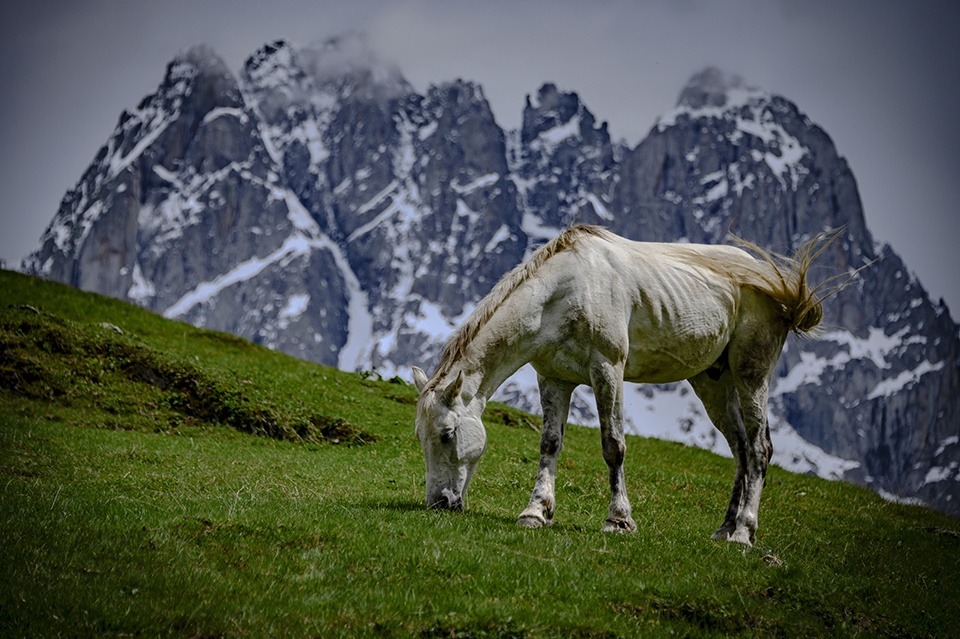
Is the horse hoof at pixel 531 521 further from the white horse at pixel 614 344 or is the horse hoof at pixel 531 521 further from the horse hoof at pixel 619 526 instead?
the horse hoof at pixel 619 526

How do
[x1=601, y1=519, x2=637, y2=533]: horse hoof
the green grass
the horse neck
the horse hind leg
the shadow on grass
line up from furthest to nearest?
the horse hind leg < the horse neck < [x1=601, y1=519, x2=637, y2=533]: horse hoof < the shadow on grass < the green grass

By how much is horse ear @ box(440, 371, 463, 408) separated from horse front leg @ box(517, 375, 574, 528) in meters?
1.13

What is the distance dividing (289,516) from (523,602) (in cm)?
331

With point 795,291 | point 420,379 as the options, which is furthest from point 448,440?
point 795,291

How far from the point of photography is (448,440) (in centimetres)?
921

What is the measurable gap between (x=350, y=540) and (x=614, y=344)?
4.09 m

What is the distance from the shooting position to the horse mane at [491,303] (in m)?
9.59

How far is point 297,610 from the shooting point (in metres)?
5.91

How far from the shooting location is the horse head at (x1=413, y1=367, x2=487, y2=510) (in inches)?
362

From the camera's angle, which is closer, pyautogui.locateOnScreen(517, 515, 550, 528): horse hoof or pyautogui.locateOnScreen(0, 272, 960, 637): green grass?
pyautogui.locateOnScreen(0, 272, 960, 637): green grass

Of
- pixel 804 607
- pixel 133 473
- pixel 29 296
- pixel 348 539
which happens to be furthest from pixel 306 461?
pixel 29 296

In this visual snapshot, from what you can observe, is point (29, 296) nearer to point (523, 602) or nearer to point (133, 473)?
point (133, 473)

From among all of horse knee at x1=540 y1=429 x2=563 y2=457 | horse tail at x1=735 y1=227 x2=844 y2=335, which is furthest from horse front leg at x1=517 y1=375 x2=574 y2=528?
horse tail at x1=735 y1=227 x2=844 y2=335

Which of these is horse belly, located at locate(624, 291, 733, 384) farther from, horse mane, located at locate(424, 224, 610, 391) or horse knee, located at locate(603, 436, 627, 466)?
horse mane, located at locate(424, 224, 610, 391)
